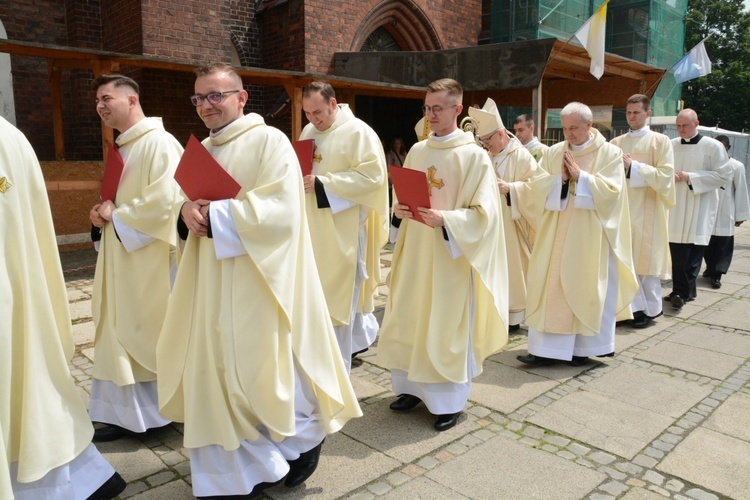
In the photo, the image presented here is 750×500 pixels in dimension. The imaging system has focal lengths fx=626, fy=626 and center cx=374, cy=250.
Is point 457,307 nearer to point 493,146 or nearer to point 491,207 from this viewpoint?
point 491,207

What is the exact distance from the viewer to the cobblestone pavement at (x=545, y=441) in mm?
3193

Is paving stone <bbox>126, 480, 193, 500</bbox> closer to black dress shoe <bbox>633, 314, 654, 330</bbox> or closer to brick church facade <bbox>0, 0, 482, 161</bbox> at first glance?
black dress shoe <bbox>633, 314, 654, 330</bbox>

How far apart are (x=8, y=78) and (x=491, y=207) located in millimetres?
10477

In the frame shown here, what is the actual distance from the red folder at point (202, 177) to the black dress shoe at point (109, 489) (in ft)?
4.42

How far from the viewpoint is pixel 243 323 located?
2.79 meters

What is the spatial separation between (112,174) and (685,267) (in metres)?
6.40

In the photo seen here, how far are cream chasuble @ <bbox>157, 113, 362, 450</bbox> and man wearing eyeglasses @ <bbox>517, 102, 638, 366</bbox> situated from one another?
2.60m

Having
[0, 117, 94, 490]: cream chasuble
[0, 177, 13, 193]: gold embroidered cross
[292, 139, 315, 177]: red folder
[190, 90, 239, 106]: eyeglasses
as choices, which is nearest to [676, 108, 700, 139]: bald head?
[292, 139, 315, 177]: red folder

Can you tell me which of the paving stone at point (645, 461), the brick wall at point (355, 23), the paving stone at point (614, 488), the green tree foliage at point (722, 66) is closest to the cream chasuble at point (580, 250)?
the paving stone at point (645, 461)

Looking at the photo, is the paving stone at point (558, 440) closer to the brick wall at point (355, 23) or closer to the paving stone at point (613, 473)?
the paving stone at point (613, 473)

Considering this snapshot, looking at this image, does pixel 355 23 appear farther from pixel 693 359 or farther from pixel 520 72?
pixel 693 359

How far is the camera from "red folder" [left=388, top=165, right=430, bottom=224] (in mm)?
3623

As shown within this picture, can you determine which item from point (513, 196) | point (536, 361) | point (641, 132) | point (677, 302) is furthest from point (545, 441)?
point (677, 302)

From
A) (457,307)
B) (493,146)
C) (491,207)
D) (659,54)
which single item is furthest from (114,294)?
(659,54)
